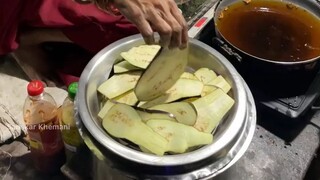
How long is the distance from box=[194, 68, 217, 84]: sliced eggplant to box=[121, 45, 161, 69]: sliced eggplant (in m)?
0.15

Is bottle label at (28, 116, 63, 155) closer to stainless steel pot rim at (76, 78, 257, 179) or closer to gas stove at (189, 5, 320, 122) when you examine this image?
stainless steel pot rim at (76, 78, 257, 179)

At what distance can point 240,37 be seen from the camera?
170cm

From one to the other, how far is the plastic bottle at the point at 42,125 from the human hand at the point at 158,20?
43 centimetres

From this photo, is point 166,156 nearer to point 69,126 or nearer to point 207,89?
point 207,89

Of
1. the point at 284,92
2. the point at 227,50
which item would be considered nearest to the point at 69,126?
the point at 227,50

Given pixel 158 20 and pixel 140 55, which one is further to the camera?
pixel 140 55

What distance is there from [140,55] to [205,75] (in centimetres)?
22

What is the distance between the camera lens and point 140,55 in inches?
51.7

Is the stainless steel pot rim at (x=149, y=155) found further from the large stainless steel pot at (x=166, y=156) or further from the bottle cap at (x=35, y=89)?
the bottle cap at (x=35, y=89)

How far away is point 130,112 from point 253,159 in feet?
2.22

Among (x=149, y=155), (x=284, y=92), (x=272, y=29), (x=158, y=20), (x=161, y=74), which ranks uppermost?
(x=158, y=20)

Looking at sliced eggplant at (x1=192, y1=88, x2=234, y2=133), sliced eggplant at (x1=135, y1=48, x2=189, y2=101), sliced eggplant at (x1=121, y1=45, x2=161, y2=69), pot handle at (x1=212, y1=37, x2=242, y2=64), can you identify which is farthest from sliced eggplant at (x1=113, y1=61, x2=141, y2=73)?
pot handle at (x1=212, y1=37, x2=242, y2=64)

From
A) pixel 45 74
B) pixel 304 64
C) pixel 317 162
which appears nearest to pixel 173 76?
pixel 304 64

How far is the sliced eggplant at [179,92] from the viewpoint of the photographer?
1235 mm
